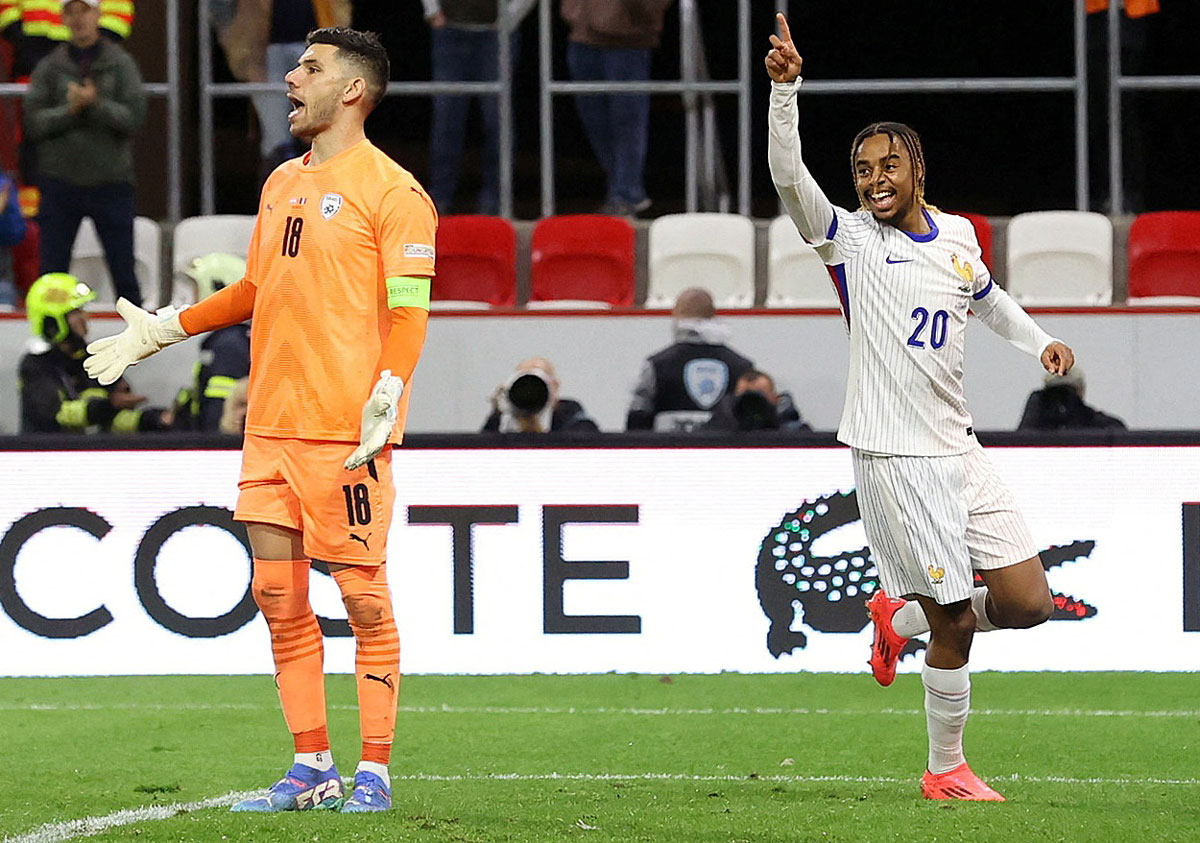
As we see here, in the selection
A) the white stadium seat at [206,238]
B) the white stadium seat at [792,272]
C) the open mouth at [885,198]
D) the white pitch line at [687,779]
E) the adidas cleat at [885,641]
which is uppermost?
the white stadium seat at [206,238]

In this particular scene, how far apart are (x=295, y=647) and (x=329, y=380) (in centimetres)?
70

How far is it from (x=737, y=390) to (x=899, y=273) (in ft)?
13.0

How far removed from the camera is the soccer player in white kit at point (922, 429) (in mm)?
5059

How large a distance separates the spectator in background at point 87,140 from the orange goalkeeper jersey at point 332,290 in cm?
615

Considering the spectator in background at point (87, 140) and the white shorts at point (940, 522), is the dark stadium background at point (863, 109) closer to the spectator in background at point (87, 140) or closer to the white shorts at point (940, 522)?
the spectator in background at point (87, 140)

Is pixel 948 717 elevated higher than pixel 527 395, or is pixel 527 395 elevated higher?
pixel 527 395

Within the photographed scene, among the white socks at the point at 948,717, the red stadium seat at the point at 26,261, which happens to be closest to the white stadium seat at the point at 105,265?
the red stadium seat at the point at 26,261

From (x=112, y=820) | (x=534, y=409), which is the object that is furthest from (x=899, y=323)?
(x=534, y=409)

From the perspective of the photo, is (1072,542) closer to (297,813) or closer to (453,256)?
(297,813)

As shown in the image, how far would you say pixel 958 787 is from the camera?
5.09 metres

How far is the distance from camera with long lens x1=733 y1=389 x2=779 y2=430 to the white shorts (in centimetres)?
330

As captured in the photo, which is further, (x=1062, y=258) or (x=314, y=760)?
(x=1062, y=258)

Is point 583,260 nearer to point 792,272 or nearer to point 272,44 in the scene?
point 792,272

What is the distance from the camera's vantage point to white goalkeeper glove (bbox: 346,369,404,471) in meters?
4.55
